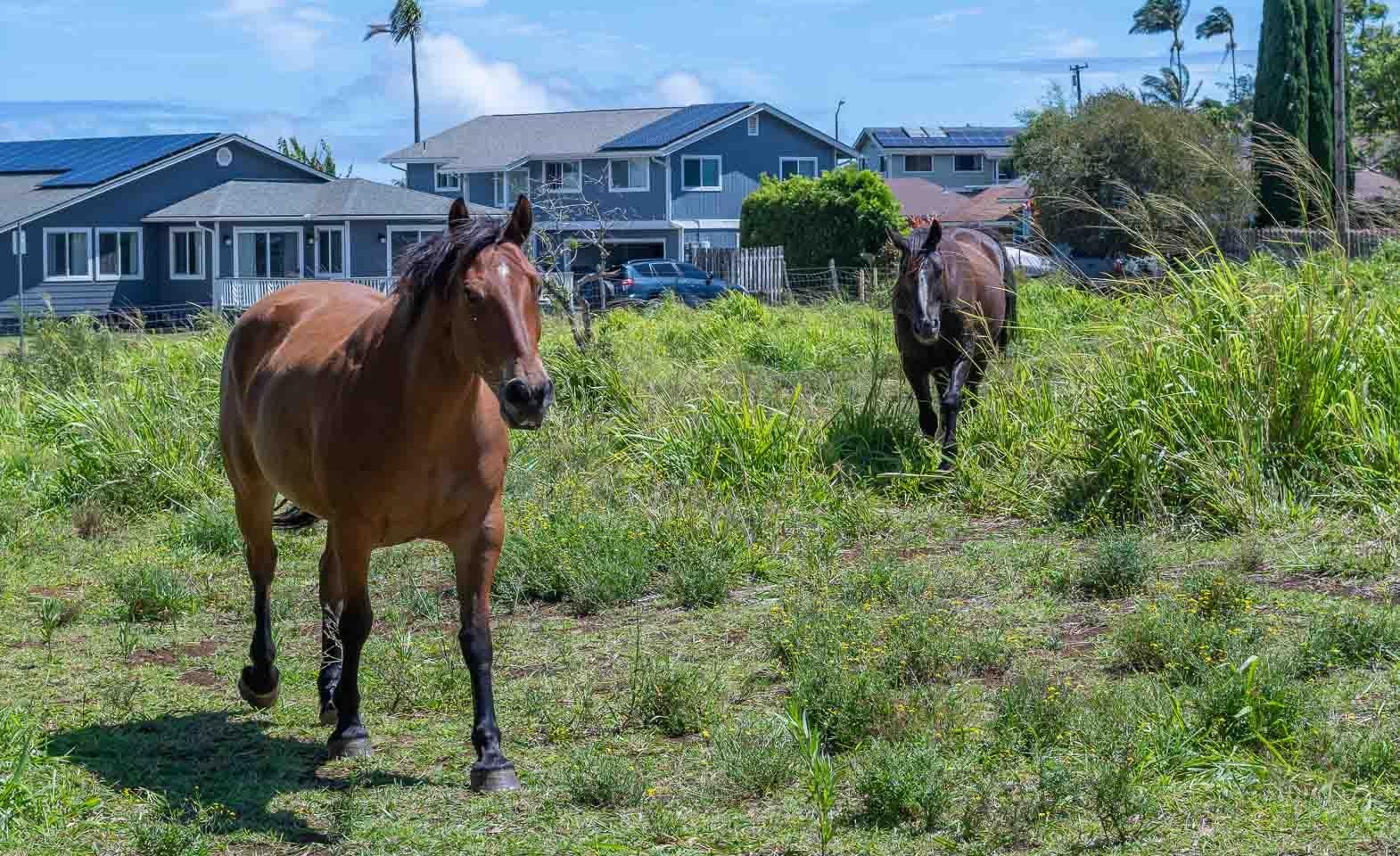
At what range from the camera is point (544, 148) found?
201 ft

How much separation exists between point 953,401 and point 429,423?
6.06m

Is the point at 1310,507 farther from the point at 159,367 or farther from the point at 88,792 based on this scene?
the point at 159,367

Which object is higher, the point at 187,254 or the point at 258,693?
the point at 187,254

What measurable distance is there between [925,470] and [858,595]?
2886mm

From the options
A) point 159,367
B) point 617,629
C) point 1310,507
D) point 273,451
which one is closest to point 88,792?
point 273,451

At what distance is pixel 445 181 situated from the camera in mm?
65625

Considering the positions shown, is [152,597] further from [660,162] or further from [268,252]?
[660,162]

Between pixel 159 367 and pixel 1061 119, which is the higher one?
pixel 1061 119

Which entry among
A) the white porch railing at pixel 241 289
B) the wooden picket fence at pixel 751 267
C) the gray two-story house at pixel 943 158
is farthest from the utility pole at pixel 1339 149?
the gray two-story house at pixel 943 158

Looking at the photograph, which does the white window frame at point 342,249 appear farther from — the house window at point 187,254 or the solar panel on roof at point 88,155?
the solar panel on roof at point 88,155

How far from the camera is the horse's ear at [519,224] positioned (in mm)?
5316

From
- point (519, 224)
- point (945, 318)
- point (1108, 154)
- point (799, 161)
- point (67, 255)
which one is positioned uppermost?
point (799, 161)

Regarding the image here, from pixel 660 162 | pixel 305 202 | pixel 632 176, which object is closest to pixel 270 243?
pixel 305 202

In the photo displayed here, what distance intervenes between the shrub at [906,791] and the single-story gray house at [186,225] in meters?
39.6
